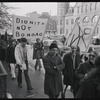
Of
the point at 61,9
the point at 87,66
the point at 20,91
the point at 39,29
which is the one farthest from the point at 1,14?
the point at 61,9

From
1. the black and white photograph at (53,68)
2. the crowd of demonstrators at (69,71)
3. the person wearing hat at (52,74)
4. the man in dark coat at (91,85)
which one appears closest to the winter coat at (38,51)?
the black and white photograph at (53,68)

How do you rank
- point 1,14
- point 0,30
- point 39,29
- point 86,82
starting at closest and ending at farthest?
point 86,82 → point 39,29 → point 1,14 → point 0,30

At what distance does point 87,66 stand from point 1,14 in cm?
1171

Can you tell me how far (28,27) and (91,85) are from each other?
541 centimetres

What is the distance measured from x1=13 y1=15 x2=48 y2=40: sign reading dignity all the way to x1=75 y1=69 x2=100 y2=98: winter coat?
16.4 ft

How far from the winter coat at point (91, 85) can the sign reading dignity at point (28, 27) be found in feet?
16.4

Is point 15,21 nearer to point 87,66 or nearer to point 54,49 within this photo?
point 54,49

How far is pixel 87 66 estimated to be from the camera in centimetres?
403

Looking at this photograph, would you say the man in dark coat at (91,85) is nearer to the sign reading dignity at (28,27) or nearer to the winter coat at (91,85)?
the winter coat at (91,85)

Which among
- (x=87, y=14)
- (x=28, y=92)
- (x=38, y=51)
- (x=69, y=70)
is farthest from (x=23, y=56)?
(x=87, y=14)

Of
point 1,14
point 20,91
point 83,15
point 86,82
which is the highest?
point 83,15

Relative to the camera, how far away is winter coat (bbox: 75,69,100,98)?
3.22 meters

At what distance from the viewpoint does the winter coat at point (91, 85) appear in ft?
10.6

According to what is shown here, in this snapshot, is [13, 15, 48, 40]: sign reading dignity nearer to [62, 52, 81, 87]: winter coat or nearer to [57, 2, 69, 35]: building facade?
[62, 52, 81, 87]: winter coat
